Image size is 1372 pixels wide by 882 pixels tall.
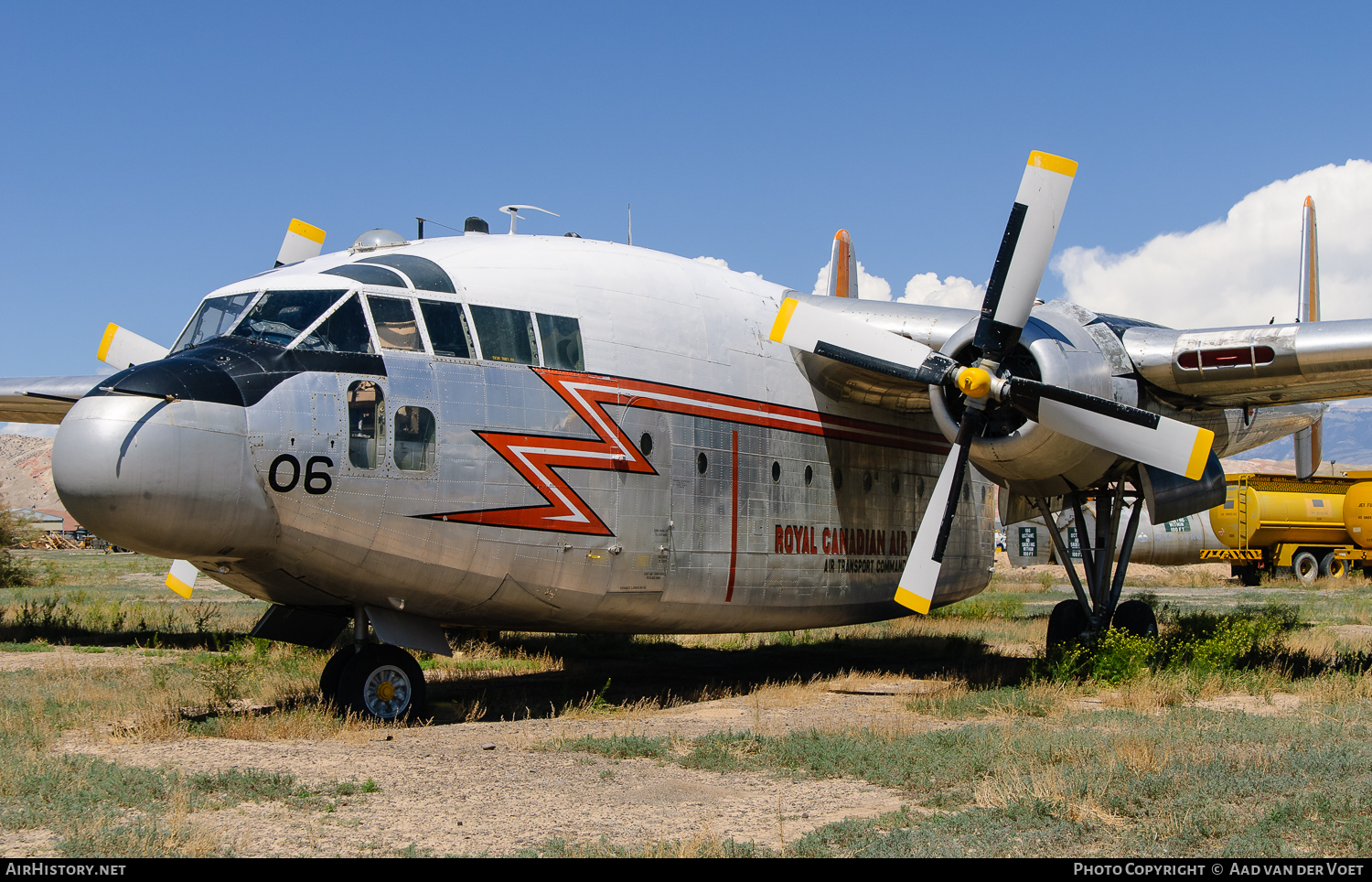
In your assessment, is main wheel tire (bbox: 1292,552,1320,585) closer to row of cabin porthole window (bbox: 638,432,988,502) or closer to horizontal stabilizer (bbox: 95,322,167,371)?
row of cabin porthole window (bbox: 638,432,988,502)

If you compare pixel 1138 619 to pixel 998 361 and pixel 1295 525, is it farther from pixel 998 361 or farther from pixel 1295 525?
pixel 1295 525

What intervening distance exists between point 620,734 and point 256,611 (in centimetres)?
1764

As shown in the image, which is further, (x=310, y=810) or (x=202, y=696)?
(x=202, y=696)

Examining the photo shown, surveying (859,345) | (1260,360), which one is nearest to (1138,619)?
(1260,360)

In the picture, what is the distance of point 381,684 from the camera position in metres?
9.57

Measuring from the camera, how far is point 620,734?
9578mm

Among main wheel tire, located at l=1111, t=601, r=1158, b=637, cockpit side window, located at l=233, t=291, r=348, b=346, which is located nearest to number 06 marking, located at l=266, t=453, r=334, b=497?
cockpit side window, located at l=233, t=291, r=348, b=346

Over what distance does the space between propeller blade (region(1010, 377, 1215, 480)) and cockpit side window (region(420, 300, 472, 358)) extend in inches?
228

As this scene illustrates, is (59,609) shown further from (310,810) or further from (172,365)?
(310,810)

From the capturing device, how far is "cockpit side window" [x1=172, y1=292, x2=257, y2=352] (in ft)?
31.6

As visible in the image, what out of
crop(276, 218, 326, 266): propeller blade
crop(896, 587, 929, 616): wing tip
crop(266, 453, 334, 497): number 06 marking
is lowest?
crop(896, 587, 929, 616): wing tip

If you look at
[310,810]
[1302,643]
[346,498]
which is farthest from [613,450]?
[1302,643]

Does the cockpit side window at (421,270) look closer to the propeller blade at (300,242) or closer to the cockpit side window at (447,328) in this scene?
the cockpit side window at (447,328)

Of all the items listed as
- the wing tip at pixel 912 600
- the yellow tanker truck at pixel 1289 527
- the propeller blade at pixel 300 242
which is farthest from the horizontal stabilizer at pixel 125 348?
the yellow tanker truck at pixel 1289 527
